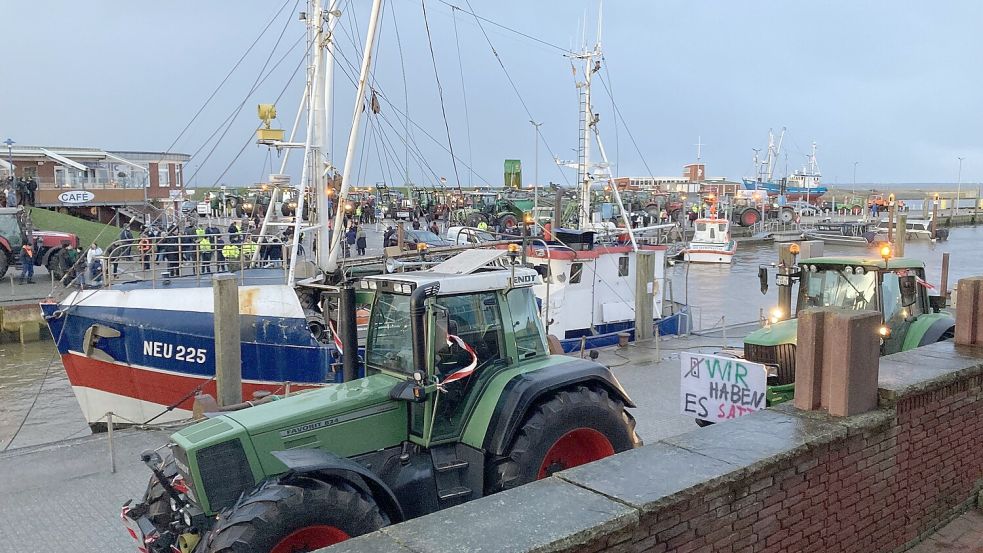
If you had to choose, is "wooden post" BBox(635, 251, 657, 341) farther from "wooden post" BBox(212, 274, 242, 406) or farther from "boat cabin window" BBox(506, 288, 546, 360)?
"boat cabin window" BBox(506, 288, 546, 360)

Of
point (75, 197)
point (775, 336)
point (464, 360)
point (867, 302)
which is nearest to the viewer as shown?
point (464, 360)

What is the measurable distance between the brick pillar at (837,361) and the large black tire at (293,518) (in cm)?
292

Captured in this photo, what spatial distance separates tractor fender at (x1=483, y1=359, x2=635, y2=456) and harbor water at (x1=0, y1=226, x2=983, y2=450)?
1002 cm

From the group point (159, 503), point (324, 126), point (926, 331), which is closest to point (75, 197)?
point (324, 126)

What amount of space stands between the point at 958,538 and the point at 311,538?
4528 millimetres

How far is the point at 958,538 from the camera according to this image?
5191mm

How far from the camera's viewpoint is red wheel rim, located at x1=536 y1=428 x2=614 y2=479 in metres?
5.54

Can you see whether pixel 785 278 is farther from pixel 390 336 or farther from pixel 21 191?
pixel 21 191

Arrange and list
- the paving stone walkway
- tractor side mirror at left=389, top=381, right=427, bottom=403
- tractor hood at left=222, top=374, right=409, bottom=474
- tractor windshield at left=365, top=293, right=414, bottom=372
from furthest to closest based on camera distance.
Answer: tractor windshield at left=365, top=293, right=414, bottom=372 < the paving stone walkway < tractor side mirror at left=389, top=381, right=427, bottom=403 < tractor hood at left=222, top=374, right=409, bottom=474

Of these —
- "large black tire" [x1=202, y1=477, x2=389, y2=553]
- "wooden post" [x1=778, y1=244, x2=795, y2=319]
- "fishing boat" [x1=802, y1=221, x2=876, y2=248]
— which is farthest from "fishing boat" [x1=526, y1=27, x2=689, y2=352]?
"fishing boat" [x1=802, y1=221, x2=876, y2=248]

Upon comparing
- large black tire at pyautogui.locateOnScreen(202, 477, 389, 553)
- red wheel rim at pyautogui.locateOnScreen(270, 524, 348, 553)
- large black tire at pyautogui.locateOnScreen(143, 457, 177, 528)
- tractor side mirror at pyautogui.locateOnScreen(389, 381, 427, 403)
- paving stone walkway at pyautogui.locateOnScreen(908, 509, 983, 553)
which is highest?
tractor side mirror at pyautogui.locateOnScreen(389, 381, 427, 403)

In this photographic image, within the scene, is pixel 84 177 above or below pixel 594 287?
above

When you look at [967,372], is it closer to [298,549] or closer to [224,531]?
[298,549]

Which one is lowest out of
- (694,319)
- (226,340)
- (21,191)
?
(694,319)
